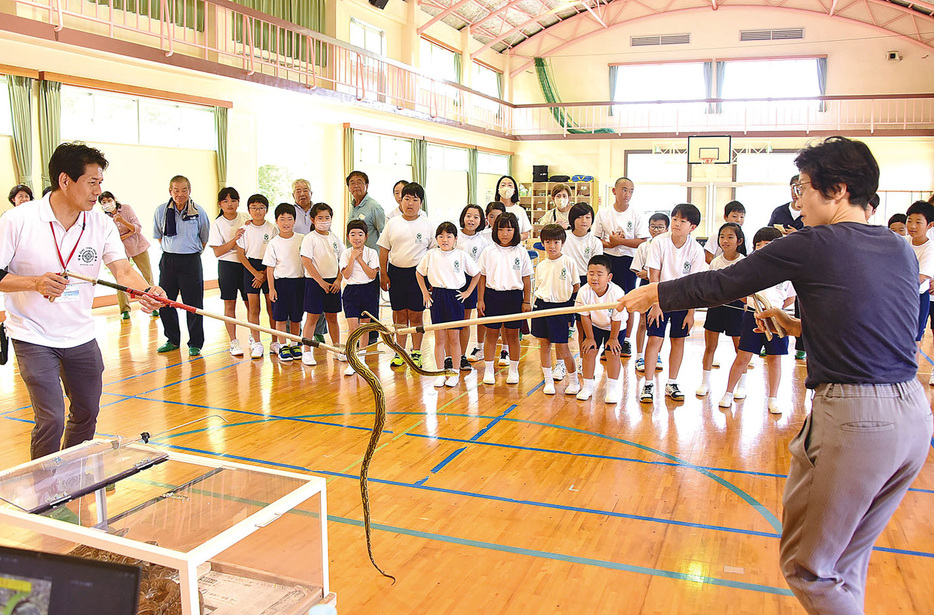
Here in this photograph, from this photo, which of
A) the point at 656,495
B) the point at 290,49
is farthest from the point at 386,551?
the point at 290,49

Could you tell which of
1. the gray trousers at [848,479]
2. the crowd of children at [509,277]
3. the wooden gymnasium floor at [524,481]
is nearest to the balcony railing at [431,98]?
the crowd of children at [509,277]

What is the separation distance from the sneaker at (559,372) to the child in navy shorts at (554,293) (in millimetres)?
368

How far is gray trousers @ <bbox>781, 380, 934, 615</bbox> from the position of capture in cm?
178

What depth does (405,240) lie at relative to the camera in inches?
237

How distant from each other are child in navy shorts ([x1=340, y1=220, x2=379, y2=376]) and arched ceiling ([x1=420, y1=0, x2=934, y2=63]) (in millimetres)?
10757

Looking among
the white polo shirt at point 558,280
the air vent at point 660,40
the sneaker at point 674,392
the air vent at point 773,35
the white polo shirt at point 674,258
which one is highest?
the air vent at point 660,40

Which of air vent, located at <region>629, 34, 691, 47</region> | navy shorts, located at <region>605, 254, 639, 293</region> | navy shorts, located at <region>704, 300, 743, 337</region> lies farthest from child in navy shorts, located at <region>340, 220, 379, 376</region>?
air vent, located at <region>629, 34, 691, 47</region>

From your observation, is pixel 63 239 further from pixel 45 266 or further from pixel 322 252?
pixel 322 252

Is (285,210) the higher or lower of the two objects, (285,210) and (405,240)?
the higher

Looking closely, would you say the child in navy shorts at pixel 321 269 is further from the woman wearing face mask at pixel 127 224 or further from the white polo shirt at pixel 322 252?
the woman wearing face mask at pixel 127 224

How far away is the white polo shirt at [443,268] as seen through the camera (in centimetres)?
568

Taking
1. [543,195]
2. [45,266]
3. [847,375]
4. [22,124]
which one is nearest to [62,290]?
[45,266]

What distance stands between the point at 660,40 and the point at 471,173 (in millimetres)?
5910

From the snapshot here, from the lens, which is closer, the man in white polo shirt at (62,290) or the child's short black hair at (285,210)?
the man in white polo shirt at (62,290)
